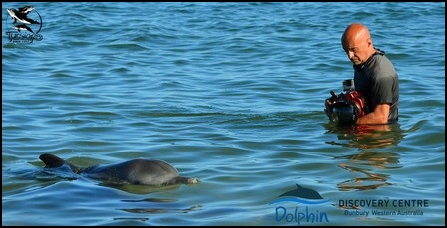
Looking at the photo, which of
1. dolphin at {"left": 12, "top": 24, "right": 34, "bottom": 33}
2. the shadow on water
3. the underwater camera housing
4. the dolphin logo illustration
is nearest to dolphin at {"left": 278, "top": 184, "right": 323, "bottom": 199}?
the shadow on water

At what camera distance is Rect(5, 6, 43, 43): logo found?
16086mm

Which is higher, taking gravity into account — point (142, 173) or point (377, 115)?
point (142, 173)

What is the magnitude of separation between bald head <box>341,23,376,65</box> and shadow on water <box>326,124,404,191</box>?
0.66 m

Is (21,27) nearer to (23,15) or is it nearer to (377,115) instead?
(23,15)

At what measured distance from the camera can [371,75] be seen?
27.4 ft

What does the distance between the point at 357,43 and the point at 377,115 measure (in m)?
0.70

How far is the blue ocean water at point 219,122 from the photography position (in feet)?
20.3

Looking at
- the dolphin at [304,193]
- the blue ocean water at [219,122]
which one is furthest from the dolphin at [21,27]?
the dolphin at [304,193]

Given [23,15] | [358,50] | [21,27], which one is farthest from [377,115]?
[23,15]

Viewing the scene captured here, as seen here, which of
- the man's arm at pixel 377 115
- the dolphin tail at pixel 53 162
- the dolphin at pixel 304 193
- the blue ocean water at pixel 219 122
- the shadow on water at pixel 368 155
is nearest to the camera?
the blue ocean water at pixel 219 122

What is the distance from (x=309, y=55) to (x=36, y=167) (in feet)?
24.7

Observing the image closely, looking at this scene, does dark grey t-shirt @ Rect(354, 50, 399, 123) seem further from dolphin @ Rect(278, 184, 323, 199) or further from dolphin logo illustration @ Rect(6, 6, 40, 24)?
dolphin logo illustration @ Rect(6, 6, 40, 24)

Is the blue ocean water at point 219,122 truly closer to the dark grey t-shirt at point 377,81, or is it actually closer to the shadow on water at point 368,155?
the shadow on water at point 368,155

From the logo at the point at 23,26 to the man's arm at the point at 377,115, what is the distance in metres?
8.76
